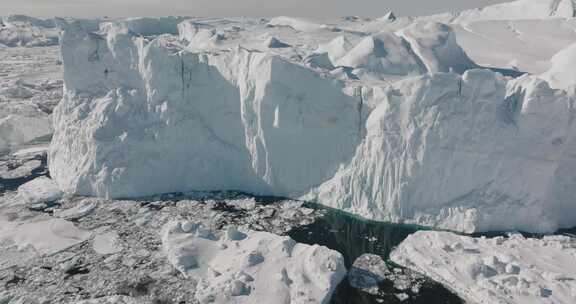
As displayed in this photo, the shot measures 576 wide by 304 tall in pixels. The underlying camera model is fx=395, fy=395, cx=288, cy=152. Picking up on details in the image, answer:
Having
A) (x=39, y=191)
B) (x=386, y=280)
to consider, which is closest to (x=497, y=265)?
(x=386, y=280)

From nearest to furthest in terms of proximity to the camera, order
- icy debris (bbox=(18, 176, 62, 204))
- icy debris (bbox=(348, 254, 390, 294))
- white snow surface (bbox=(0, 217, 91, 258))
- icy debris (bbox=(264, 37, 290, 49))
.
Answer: icy debris (bbox=(348, 254, 390, 294))
white snow surface (bbox=(0, 217, 91, 258))
icy debris (bbox=(18, 176, 62, 204))
icy debris (bbox=(264, 37, 290, 49))

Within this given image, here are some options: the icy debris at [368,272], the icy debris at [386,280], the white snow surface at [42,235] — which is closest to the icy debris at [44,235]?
the white snow surface at [42,235]

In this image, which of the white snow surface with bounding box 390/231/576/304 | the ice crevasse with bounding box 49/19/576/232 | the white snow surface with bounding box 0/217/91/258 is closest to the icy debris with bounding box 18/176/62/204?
the ice crevasse with bounding box 49/19/576/232

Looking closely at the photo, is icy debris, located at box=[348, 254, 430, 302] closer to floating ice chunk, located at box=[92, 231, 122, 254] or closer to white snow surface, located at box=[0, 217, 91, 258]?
floating ice chunk, located at box=[92, 231, 122, 254]

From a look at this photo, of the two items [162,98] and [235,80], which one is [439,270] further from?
[162,98]

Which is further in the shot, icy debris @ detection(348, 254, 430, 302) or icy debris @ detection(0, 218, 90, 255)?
icy debris @ detection(0, 218, 90, 255)

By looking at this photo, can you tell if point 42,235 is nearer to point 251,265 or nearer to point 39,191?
point 39,191

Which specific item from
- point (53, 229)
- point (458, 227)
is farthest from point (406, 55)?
point (53, 229)
